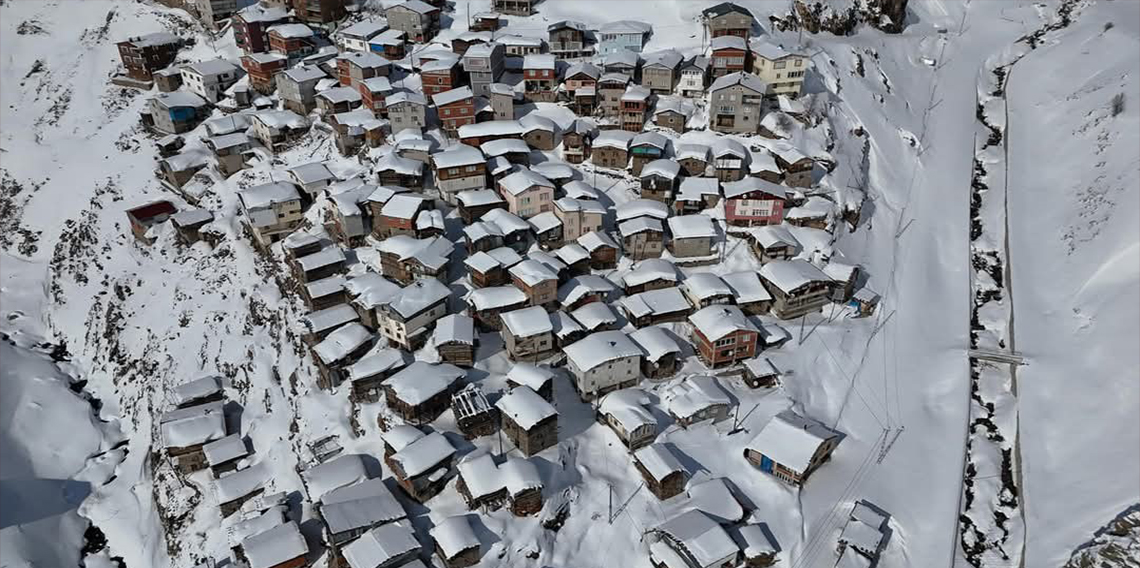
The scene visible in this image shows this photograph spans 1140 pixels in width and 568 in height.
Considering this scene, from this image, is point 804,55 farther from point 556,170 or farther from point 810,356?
point 810,356

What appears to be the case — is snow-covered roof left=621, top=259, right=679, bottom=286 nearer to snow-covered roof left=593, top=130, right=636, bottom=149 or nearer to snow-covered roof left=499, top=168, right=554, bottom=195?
snow-covered roof left=499, top=168, right=554, bottom=195

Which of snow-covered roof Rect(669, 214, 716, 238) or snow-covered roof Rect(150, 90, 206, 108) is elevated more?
snow-covered roof Rect(669, 214, 716, 238)

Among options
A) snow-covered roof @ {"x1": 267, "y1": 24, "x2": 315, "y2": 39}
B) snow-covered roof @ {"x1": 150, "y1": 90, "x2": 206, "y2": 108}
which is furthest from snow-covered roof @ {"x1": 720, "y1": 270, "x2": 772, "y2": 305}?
snow-covered roof @ {"x1": 150, "y1": 90, "x2": 206, "y2": 108}

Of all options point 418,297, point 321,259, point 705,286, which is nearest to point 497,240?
point 418,297

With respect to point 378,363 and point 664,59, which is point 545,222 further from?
point 664,59

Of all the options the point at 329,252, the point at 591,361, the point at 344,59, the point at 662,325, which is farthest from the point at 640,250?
the point at 344,59

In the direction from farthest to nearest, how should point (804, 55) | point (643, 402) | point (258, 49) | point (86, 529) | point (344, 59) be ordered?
point (258, 49) < point (344, 59) < point (804, 55) < point (86, 529) < point (643, 402)

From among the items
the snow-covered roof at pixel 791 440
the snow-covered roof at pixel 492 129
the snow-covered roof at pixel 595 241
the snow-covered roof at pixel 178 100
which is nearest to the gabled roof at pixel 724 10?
the snow-covered roof at pixel 492 129
